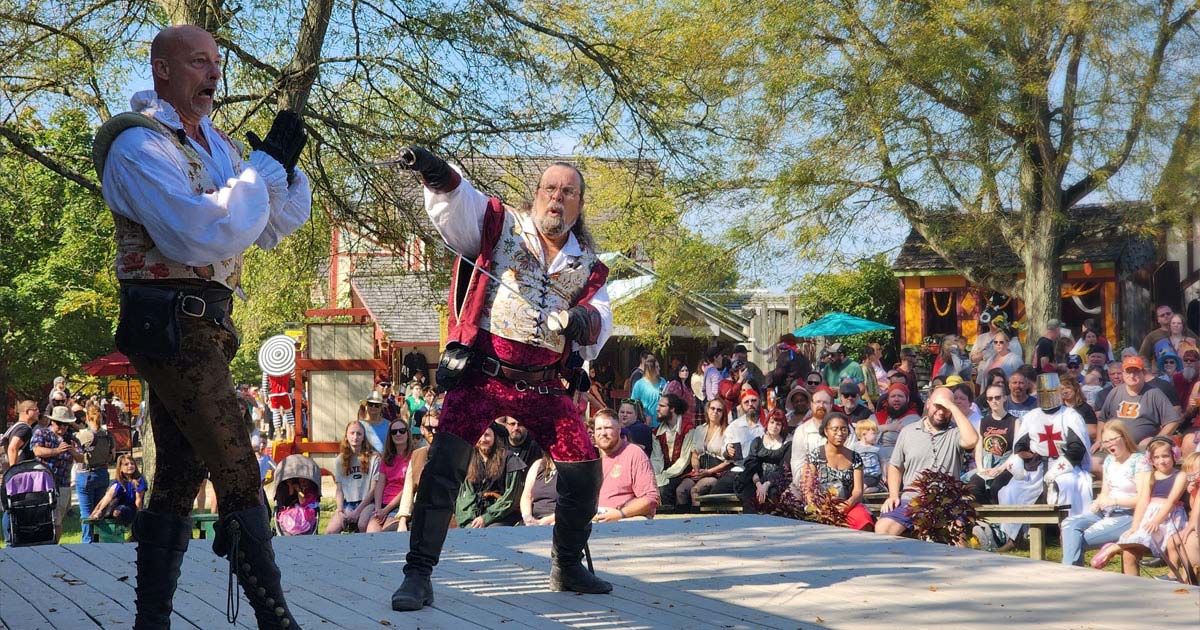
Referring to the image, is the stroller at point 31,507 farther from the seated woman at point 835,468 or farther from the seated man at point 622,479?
the seated woman at point 835,468

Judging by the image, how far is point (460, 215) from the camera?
4383 millimetres

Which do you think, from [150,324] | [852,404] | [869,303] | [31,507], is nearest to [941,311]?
[869,303]

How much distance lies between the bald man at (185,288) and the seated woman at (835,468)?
5952mm

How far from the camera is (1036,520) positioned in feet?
26.6

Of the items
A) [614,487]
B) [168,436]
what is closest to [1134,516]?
[614,487]

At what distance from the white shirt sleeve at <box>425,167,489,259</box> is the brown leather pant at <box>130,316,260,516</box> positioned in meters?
1.11

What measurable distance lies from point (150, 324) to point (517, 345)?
1543mm

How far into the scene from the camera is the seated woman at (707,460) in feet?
36.7

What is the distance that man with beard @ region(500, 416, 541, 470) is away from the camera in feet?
32.1

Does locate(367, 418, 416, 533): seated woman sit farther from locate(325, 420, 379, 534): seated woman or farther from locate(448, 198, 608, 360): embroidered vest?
locate(448, 198, 608, 360): embroidered vest

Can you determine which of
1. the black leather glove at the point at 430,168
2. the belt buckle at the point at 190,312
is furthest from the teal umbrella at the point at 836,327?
the belt buckle at the point at 190,312

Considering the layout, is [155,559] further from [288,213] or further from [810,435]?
[810,435]

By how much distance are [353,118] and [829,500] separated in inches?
174

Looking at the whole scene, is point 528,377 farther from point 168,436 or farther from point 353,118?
point 353,118
